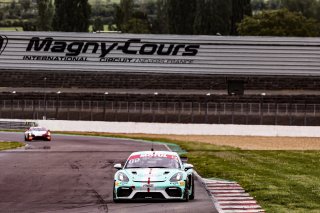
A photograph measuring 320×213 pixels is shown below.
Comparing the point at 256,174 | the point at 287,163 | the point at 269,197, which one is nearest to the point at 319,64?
the point at 287,163

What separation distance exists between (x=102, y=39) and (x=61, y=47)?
5.03m

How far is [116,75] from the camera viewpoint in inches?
4402

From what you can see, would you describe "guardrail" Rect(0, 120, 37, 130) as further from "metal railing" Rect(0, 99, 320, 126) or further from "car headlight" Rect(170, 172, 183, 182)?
"car headlight" Rect(170, 172, 183, 182)

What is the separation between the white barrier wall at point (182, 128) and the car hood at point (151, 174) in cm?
5631

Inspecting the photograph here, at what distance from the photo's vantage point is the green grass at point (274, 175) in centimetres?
2106

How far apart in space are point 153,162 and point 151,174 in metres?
1.24

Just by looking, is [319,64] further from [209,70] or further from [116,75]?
[116,75]

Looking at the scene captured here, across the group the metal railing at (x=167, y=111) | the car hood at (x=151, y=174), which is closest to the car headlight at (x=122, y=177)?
the car hood at (x=151, y=174)

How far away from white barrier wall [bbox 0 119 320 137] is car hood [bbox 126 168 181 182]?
56.3 m

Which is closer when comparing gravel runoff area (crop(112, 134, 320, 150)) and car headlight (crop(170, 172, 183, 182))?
car headlight (crop(170, 172, 183, 182))

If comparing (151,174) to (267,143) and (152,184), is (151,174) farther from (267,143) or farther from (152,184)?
(267,143)

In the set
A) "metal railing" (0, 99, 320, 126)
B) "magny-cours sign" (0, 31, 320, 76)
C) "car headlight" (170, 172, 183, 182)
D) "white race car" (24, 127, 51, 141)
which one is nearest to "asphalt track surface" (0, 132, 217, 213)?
"car headlight" (170, 172, 183, 182)

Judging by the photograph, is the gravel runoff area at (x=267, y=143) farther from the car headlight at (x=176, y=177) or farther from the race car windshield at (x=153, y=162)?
the car headlight at (x=176, y=177)

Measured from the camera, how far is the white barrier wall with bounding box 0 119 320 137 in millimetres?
77562
